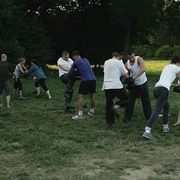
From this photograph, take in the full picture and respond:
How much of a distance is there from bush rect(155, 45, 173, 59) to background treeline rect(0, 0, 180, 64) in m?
28.3

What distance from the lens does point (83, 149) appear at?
7844 millimetres

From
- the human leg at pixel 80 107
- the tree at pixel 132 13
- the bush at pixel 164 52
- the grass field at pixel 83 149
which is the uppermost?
the tree at pixel 132 13

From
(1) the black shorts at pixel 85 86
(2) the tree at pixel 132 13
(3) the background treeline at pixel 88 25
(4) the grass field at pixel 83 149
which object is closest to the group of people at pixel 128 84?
(1) the black shorts at pixel 85 86

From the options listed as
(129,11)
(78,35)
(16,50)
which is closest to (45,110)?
(16,50)

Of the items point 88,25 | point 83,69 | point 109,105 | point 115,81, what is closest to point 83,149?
point 109,105

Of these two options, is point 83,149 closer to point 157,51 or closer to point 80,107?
point 80,107

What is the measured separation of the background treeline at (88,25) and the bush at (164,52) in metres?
28.3

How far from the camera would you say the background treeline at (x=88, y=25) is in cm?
3262

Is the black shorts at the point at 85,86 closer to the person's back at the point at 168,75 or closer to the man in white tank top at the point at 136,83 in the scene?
the man in white tank top at the point at 136,83

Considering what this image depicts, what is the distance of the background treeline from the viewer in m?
32.6

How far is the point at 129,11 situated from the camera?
3300 centimetres

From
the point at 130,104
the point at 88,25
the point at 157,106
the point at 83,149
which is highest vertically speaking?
the point at 88,25

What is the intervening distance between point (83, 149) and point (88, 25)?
30671 millimetres

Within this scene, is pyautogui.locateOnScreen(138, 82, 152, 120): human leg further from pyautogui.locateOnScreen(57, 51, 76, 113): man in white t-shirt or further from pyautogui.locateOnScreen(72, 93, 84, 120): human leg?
pyautogui.locateOnScreen(57, 51, 76, 113): man in white t-shirt
